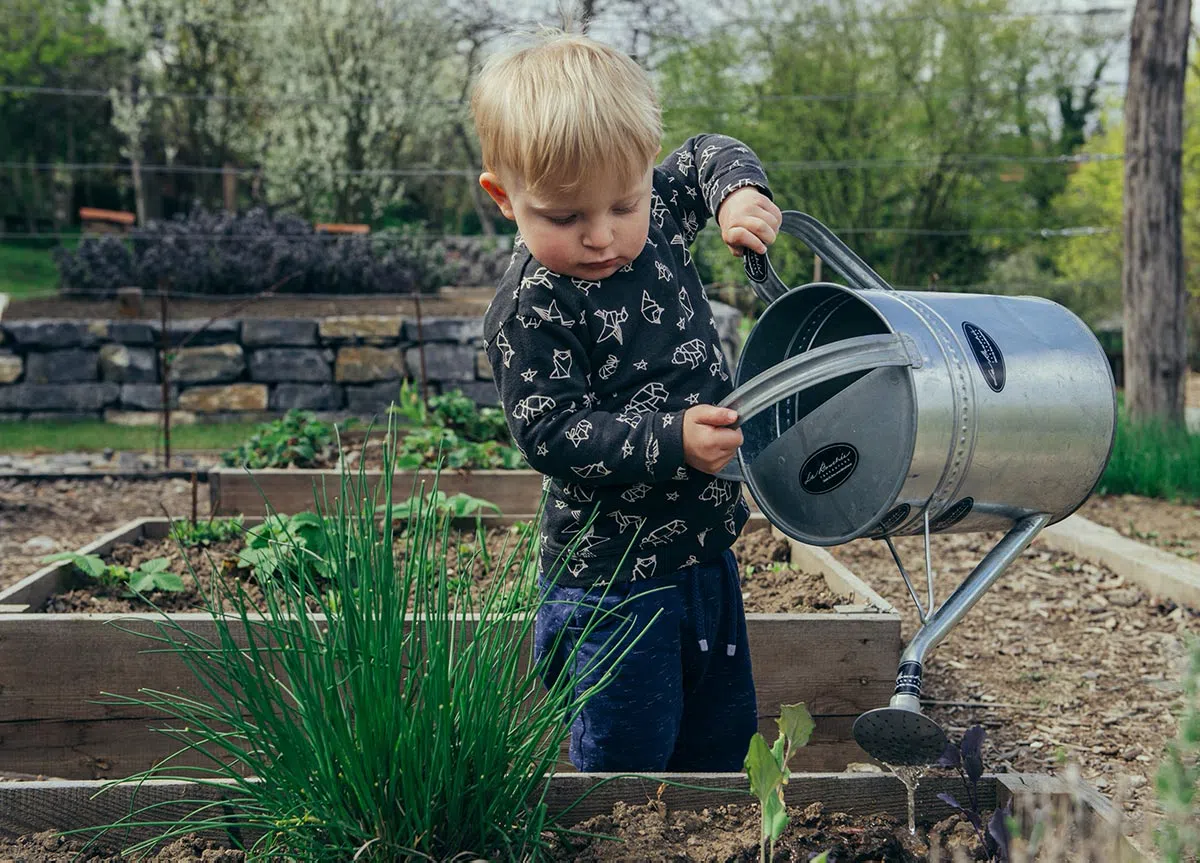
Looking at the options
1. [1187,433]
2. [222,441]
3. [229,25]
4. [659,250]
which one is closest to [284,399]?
[222,441]

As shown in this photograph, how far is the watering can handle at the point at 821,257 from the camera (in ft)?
5.37

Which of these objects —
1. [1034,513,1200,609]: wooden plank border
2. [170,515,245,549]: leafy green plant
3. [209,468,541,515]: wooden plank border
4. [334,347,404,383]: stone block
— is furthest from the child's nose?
[334,347,404,383]: stone block

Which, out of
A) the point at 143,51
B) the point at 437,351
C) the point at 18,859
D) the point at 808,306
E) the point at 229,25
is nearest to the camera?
the point at 18,859

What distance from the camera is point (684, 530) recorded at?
5.78ft

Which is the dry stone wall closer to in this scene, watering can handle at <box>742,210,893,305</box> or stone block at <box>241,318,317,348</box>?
stone block at <box>241,318,317,348</box>

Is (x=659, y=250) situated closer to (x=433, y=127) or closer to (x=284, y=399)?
(x=284, y=399)

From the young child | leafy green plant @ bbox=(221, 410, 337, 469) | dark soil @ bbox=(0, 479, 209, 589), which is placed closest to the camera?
the young child

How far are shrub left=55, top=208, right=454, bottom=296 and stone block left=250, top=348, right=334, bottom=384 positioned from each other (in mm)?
1134

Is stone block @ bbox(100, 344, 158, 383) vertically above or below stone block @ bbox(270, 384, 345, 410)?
above

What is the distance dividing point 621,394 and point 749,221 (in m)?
0.33

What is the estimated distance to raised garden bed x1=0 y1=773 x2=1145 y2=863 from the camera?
1.42 metres

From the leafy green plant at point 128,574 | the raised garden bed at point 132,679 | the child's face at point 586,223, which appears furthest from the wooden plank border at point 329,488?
the child's face at point 586,223

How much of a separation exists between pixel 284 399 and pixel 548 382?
7.61 m

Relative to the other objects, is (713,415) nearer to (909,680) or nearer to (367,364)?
(909,680)
